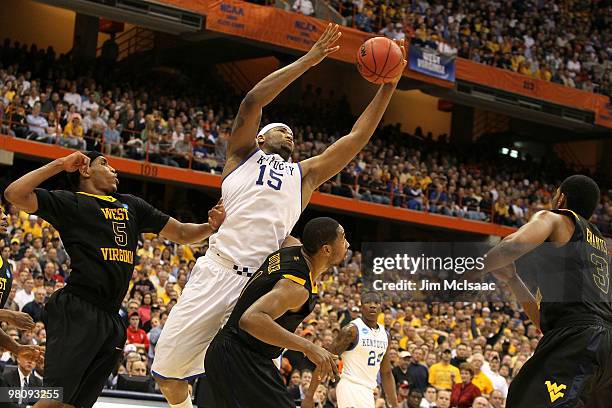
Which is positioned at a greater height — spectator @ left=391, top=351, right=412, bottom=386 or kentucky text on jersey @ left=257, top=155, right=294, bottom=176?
kentucky text on jersey @ left=257, top=155, right=294, bottom=176

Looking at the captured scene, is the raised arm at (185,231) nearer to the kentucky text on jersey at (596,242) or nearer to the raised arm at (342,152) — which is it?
the raised arm at (342,152)

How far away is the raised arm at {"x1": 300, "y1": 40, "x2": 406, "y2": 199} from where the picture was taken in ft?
20.4

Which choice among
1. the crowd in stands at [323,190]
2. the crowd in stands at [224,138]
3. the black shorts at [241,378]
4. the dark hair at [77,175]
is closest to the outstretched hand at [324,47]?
the dark hair at [77,175]

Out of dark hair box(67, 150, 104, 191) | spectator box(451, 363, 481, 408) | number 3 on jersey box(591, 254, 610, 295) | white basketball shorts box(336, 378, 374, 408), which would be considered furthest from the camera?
spectator box(451, 363, 481, 408)

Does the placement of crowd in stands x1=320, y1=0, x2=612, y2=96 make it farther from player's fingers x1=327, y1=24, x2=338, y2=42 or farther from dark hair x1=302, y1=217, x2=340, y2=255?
dark hair x1=302, y1=217, x2=340, y2=255

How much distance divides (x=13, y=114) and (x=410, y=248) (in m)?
12.8

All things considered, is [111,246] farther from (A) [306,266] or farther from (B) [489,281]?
(B) [489,281]

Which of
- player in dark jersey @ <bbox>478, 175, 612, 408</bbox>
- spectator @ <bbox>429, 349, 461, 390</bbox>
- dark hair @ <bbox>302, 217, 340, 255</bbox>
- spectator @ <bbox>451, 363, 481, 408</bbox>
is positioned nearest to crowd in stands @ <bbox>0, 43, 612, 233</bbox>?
spectator @ <bbox>429, 349, 461, 390</bbox>

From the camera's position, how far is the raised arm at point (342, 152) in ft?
20.4

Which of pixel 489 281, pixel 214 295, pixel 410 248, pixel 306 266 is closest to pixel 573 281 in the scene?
pixel 489 281

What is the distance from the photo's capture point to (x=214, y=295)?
595 cm

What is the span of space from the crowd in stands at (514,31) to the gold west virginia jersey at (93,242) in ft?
67.0

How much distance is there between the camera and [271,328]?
4.80m

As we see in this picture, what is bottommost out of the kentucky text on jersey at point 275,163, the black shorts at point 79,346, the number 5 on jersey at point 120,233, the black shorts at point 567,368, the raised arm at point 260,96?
the black shorts at point 79,346
